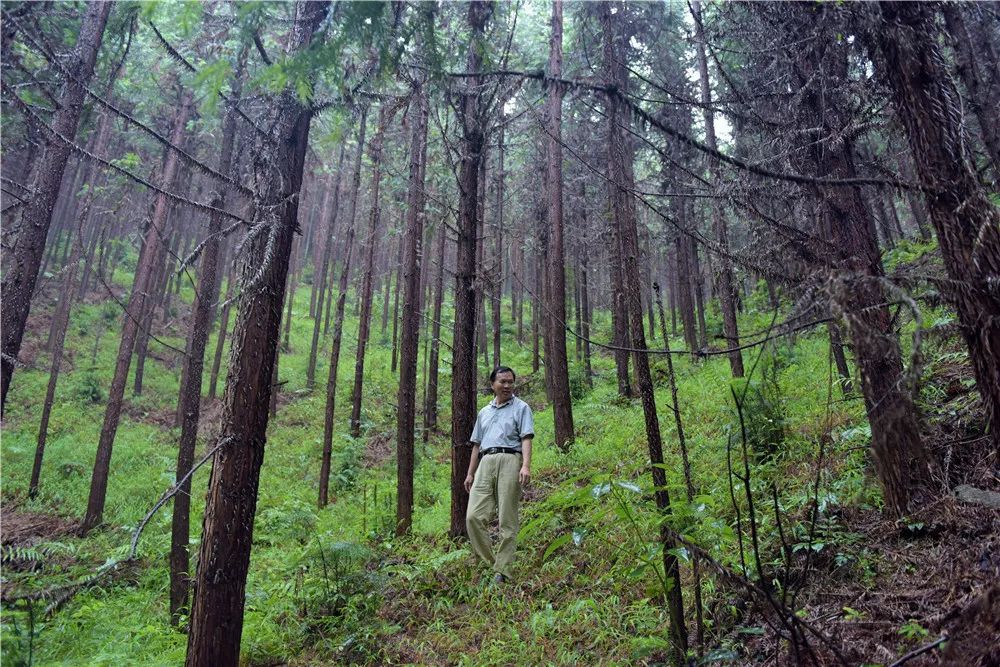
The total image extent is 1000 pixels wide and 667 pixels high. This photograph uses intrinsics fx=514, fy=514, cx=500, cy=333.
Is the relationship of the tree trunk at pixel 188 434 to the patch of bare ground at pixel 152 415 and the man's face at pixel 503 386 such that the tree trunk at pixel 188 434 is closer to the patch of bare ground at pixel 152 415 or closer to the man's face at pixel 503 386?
the man's face at pixel 503 386

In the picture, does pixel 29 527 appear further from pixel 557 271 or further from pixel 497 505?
pixel 557 271

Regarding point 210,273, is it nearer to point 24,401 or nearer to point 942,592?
point 942,592

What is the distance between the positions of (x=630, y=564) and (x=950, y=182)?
4109 mm

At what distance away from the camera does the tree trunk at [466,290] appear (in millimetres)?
6832

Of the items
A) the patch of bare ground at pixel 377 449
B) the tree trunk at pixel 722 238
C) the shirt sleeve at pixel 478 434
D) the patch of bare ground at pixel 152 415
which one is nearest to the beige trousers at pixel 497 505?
the shirt sleeve at pixel 478 434

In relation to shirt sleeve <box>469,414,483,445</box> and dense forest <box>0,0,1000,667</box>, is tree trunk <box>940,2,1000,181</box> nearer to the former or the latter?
dense forest <box>0,0,1000,667</box>

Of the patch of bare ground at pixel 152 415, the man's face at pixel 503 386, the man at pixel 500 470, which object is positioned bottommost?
the man at pixel 500 470

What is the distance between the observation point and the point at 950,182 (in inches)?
104

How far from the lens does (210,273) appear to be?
26.0ft

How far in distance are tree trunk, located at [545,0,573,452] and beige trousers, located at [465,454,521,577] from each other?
501cm

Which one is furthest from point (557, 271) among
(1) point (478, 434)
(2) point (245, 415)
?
(2) point (245, 415)

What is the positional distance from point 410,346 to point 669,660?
19.3ft

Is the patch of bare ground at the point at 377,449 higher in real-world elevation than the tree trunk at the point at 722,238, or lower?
lower

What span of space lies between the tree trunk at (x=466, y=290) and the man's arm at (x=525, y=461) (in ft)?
4.46
